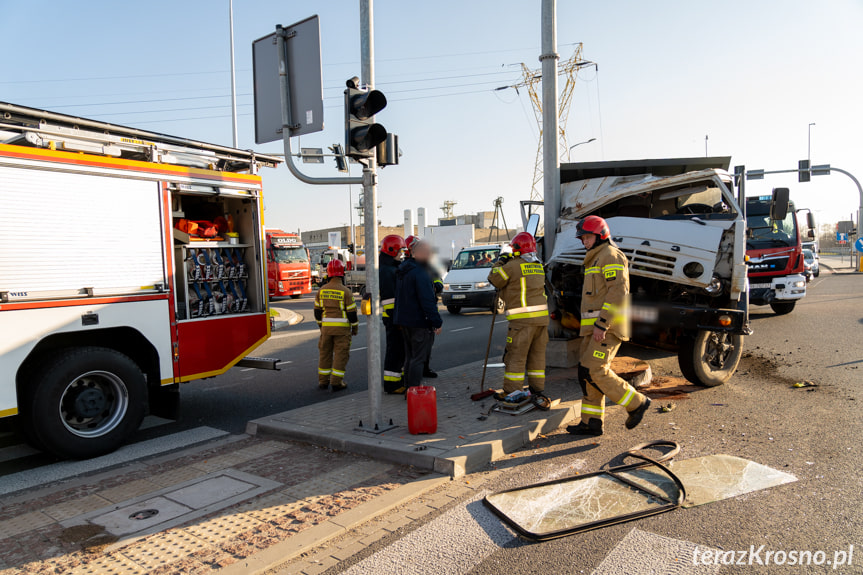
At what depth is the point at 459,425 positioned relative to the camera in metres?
5.89

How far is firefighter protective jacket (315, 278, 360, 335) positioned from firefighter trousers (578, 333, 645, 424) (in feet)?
11.5

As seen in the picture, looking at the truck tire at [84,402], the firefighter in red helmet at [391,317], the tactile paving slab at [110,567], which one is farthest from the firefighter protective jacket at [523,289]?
the tactile paving slab at [110,567]

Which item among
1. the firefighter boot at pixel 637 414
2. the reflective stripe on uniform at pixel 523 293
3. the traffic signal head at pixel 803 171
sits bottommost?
the firefighter boot at pixel 637 414

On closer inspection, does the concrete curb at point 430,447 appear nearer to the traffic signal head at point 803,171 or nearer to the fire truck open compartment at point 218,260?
the fire truck open compartment at point 218,260

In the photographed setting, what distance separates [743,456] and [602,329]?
1602mm

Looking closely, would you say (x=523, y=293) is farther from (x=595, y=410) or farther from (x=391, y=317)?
(x=391, y=317)

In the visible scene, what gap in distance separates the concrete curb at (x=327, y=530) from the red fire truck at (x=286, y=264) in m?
24.1

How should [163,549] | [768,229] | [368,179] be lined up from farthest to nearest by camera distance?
[768,229], [368,179], [163,549]

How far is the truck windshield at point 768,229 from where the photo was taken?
1377 centimetres

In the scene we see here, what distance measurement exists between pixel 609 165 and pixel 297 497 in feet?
21.7

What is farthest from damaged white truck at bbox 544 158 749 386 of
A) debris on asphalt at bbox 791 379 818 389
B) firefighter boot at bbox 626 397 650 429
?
firefighter boot at bbox 626 397 650 429

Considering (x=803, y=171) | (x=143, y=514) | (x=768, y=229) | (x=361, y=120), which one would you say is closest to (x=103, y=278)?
(x=143, y=514)

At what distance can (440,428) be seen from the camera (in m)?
5.82

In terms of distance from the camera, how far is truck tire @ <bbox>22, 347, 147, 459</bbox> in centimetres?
531
